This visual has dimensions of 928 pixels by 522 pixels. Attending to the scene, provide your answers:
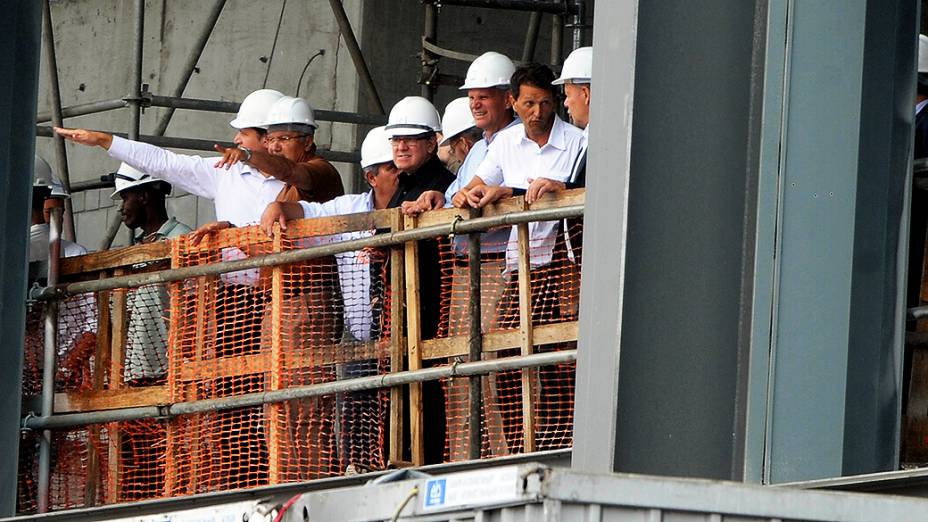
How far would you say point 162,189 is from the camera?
11438 millimetres

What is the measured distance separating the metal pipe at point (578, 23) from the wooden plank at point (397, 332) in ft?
15.7

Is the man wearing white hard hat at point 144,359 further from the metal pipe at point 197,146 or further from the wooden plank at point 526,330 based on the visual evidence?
the metal pipe at point 197,146

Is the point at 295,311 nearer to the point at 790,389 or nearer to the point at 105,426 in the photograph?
the point at 105,426

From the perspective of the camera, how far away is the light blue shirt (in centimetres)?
817

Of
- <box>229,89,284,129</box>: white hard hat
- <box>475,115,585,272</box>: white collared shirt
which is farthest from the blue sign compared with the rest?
<box>229,89,284,129</box>: white hard hat

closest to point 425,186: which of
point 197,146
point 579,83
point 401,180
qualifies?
point 401,180

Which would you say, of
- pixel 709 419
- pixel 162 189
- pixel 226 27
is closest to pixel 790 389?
pixel 709 419

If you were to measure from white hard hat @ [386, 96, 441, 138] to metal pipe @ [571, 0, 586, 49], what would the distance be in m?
3.10

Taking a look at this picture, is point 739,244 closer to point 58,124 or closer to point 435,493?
point 435,493

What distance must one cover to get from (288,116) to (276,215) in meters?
1.68

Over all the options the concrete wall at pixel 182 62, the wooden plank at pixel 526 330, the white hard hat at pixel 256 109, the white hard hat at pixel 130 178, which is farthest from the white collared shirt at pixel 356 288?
the concrete wall at pixel 182 62

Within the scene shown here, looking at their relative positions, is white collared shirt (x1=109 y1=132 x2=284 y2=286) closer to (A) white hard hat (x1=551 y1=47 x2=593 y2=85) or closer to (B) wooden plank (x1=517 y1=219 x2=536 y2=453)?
(A) white hard hat (x1=551 y1=47 x2=593 y2=85)

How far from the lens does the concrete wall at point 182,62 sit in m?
15.3

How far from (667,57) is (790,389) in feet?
4.20
